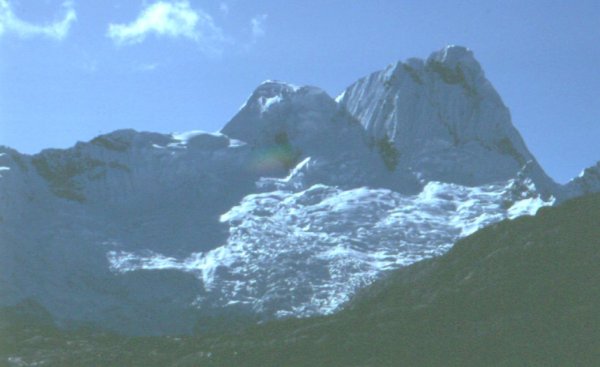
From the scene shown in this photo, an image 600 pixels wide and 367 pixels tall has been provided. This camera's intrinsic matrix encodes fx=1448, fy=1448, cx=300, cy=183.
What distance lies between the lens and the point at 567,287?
171 meters

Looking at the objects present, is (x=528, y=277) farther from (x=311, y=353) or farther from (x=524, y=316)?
(x=311, y=353)

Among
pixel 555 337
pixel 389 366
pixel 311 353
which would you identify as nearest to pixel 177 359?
pixel 311 353

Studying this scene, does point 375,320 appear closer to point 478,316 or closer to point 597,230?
point 478,316

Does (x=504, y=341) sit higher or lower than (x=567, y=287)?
lower

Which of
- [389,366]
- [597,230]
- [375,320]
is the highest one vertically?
[597,230]

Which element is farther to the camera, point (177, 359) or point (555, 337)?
point (177, 359)

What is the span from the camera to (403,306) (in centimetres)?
19012

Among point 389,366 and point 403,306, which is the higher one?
point 403,306

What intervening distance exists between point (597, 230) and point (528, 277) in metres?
17.7

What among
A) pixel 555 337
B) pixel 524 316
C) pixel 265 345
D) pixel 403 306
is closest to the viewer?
pixel 555 337

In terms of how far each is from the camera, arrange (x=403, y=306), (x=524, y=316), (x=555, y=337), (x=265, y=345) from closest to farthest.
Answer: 1. (x=555, y=337)
2. (x=524, y=316)
3. (x=265, y=345)
4. (x=403, y=306)

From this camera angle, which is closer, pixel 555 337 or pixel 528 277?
pixel 555 337

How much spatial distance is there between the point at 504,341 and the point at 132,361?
54980 mm

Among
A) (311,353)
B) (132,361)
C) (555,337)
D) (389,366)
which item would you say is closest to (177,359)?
(132,361)
